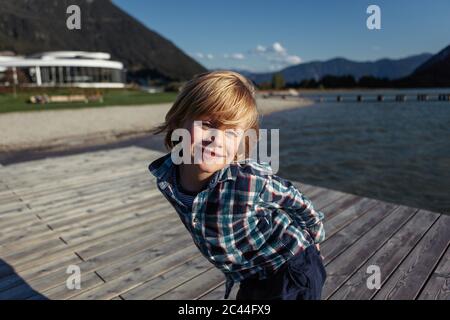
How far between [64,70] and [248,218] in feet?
264

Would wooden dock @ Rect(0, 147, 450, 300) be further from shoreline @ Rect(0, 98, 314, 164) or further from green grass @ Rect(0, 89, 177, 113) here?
green grass @ Rect(0, 89, 177, 113)

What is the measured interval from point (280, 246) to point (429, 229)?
3177 millimetres

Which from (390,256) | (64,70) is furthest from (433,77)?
(390,256)

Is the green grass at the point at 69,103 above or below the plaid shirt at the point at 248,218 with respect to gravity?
above

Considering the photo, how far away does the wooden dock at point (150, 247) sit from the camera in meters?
2.73

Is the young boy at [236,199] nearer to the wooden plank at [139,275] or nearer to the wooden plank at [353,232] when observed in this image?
the wooden plank at [139,275]

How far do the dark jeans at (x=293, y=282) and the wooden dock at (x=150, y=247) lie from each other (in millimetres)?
1254

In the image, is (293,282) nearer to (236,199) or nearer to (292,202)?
(292,202)

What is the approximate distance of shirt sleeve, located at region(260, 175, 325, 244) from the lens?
1317 mm

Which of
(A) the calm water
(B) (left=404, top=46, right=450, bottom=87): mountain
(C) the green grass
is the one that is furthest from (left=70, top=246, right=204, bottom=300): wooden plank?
(B) (left=404, top=46, right=450, bottom=87): mountain

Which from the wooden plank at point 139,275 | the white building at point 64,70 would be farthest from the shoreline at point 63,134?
the white building at point 64,70

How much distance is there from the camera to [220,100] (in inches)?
49.4

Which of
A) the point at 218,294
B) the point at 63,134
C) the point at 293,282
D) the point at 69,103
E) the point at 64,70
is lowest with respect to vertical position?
the point at 218,294
